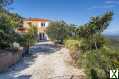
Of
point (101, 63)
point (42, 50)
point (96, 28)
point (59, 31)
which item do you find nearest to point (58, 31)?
point (59, 31)

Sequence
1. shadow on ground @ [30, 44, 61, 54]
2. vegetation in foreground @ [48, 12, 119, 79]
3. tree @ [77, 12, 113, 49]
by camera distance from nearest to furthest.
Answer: vegetation in foreground @ [48, 12, 119, 79] → tree @ [77, 12, 113, 49] → shadow on ground @ [30, 44, 61, 54]

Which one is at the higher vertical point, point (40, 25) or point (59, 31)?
point (40, 25)

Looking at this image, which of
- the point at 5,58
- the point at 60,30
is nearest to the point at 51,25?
the point at 60,30

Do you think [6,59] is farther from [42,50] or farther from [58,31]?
[58,31]

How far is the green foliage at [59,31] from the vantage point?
4031cm

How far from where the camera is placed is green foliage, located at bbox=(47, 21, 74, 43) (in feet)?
132

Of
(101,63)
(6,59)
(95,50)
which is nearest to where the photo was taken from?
(101,63)

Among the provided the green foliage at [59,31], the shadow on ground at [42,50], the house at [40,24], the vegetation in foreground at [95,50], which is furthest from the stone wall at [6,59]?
the house at [40,24]

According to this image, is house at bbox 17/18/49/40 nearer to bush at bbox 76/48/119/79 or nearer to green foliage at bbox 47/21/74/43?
green foliage at bbox 47/21/74/43

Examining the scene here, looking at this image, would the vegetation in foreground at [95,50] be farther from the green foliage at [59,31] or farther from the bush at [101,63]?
the green foliage at [59,31]

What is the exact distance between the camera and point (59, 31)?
1598 inches

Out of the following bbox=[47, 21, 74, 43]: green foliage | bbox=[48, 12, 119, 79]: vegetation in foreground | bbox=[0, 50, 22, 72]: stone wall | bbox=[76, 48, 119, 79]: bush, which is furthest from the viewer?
bbox=[47, 21, 74, 43]: green foliage

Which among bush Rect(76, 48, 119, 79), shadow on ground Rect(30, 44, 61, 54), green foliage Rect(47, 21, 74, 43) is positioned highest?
green foliage Rect(47, 21, 74, 43)

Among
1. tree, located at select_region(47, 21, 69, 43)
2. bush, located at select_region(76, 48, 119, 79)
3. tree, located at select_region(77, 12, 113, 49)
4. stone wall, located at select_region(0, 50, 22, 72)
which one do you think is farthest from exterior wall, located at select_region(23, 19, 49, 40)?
bush, located at select_region(76, 48, 119, 79)
